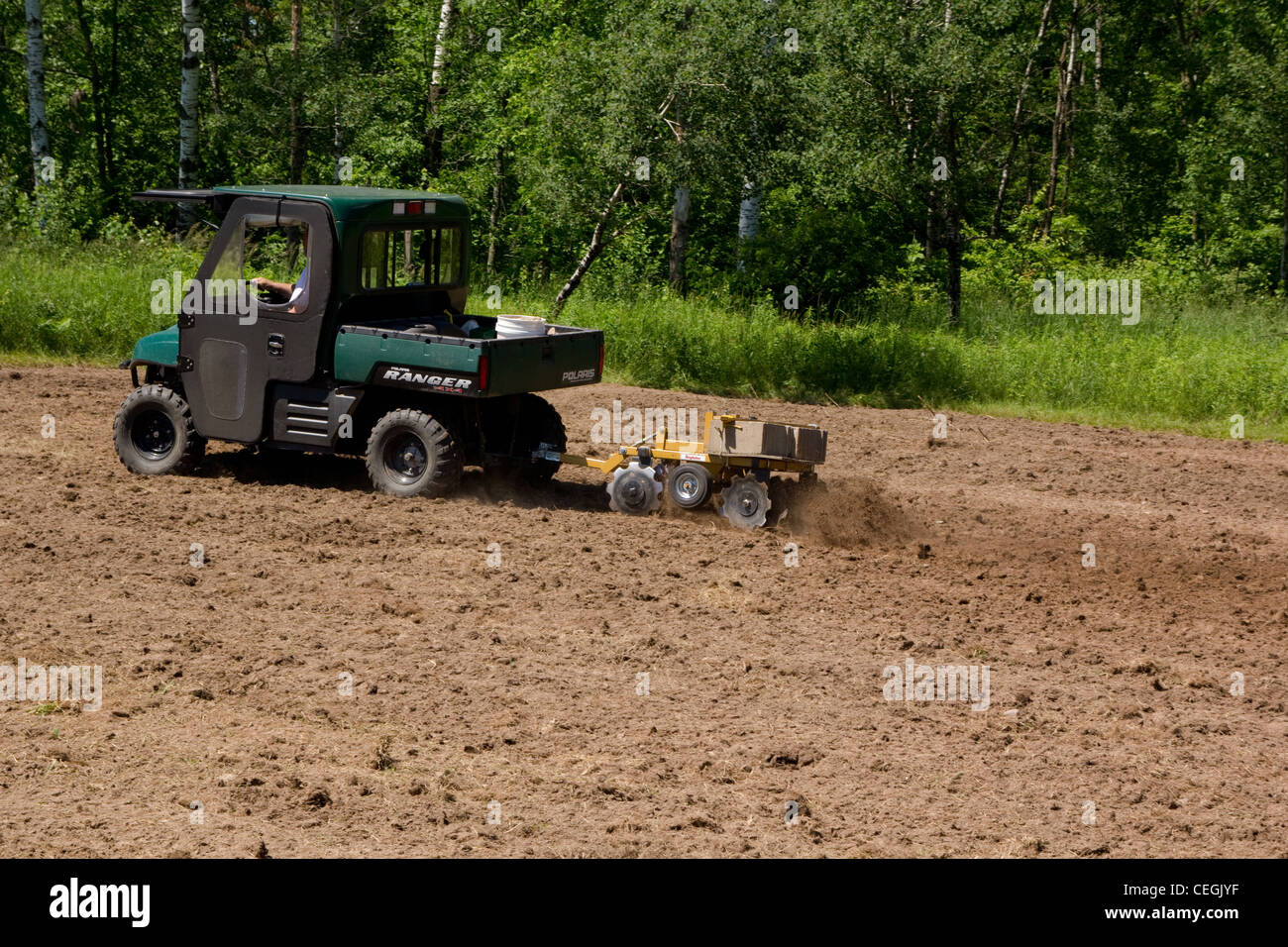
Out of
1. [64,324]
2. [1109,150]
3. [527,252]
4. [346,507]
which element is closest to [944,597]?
[346,507]

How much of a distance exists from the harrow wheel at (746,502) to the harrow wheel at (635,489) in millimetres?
636

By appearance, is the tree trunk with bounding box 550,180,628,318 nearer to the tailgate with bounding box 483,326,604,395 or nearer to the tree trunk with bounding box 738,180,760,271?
the tree trunk with bounding box 738,180,760,271

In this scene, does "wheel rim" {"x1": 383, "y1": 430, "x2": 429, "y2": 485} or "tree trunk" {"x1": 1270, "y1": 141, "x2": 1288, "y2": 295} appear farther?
"tree trunk" {"x1": 1270, "y1": 141, "x2": 1288, "y2": 295}

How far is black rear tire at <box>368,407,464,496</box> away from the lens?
433 inches

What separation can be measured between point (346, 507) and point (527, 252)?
17.5m

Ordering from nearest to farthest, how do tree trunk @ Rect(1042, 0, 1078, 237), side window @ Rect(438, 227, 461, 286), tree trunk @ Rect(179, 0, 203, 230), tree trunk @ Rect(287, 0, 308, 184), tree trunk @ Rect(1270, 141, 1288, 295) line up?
side window @ Rect(438, 227, 461, 286), tree trunk @ Rect(179, 0, 203, 230), tree trunk @ Rect(287, 0, 308, 184), tree trunk @ Rect(1270, 141, 1288, 295), tree trunk @ Rect(1042, 0, 1078, 237)

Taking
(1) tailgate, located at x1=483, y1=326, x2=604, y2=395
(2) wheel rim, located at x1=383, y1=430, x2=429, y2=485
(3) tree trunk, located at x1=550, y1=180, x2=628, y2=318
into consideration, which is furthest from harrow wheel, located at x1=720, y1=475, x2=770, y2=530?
(3) tree trunk, located at x1=550, y1=180, x2=628, y2=318

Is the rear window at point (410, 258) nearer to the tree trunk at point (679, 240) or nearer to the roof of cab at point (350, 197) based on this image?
the roof of cab at point (350, 197)

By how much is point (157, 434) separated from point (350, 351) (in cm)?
230

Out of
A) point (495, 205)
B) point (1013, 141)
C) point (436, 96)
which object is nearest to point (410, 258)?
point (436, 96)

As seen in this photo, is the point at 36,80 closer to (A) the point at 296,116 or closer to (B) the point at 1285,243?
(A) the point at 296,116

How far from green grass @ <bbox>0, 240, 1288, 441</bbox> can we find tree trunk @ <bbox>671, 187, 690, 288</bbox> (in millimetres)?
4636

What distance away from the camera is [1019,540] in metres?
11.0

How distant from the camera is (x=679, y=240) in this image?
24.5 meters
